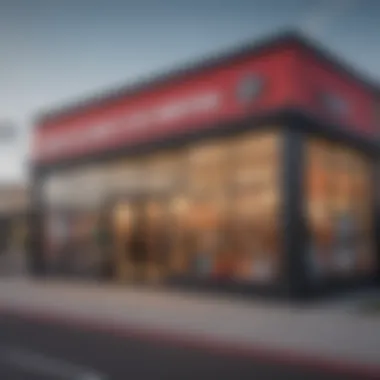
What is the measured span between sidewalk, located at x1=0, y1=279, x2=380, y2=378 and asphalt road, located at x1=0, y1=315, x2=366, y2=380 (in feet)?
2.25

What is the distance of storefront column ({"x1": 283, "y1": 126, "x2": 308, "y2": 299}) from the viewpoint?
1344cm

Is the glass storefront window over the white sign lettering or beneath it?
beneath

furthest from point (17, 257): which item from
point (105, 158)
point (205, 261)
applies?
point (205, 261)

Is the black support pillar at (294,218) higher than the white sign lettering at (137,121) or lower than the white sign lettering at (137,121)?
lower

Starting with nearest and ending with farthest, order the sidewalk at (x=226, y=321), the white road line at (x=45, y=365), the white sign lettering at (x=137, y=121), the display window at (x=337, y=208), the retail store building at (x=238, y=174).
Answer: the white road line at (x=45, y=365) → the sidewalk at (x=226, y=321) → the retail store building at (x=238, y=174) → the display window at (x=337, y=208) → the white sign lettering at (x=137, y=121)

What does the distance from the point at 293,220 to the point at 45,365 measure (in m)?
7.24

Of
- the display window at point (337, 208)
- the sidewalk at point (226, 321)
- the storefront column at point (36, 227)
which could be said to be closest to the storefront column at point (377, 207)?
the display window at point (337, 208)

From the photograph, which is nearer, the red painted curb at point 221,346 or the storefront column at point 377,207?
the red painted curb at point 221,346

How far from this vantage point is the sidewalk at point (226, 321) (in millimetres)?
8883

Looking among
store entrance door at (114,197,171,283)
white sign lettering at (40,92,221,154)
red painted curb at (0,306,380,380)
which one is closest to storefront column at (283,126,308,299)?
white sign lettering at (40,92,221,154)

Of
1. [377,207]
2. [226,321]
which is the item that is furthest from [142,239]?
[377,207]

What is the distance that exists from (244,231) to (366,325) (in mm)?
4827

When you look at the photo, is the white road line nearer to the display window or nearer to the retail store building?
the retail store building

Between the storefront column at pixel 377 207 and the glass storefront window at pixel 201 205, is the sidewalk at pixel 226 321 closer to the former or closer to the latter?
the glass storefront window at pixel 201 205
